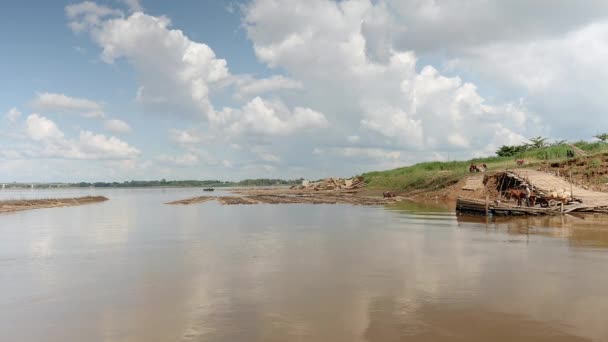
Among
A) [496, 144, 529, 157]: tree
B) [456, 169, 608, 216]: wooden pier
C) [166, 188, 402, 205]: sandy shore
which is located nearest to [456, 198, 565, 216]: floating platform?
[456, 169, 608, 216]: wooden pier

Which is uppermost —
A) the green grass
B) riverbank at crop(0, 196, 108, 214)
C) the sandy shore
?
the green grass

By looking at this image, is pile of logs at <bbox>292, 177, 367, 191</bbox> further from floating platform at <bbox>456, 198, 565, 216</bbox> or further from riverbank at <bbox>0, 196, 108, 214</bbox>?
floating platform at <bbox>456, 198, 565, 216</bbox>

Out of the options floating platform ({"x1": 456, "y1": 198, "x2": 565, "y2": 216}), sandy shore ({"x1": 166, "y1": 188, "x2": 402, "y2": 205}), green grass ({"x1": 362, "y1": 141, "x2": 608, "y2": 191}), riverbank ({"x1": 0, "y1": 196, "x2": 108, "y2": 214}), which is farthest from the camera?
sandy shore ({"x1": 166, "y1": 188, "x2": 402, "y2": 205})

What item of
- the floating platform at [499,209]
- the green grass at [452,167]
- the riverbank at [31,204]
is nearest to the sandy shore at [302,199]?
the green grass at [452,167]

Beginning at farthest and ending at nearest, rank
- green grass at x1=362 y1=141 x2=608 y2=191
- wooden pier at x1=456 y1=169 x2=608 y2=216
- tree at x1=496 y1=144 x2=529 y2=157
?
tree at x1=496 y1=144 x2=529 y2=157
green grass at x1=362 y1=141 x2=608 y2=191
wooden pier at x1=456 y1=169 x2=608 y2=216

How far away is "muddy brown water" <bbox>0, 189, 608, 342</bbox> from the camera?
327 inches

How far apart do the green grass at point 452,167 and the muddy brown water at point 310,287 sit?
2972 cm

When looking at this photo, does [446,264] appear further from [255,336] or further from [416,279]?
[255,336]

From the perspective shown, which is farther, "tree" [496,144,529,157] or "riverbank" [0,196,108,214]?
"tree" [496,144,529,157]

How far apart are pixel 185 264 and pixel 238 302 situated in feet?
17.4

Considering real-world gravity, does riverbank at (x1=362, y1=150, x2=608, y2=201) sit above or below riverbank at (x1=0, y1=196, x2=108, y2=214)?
above

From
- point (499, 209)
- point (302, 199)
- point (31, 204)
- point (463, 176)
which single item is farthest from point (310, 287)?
point (31, 204)

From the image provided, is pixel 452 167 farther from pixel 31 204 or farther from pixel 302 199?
pixel 31 204

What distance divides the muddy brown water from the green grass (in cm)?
2972
